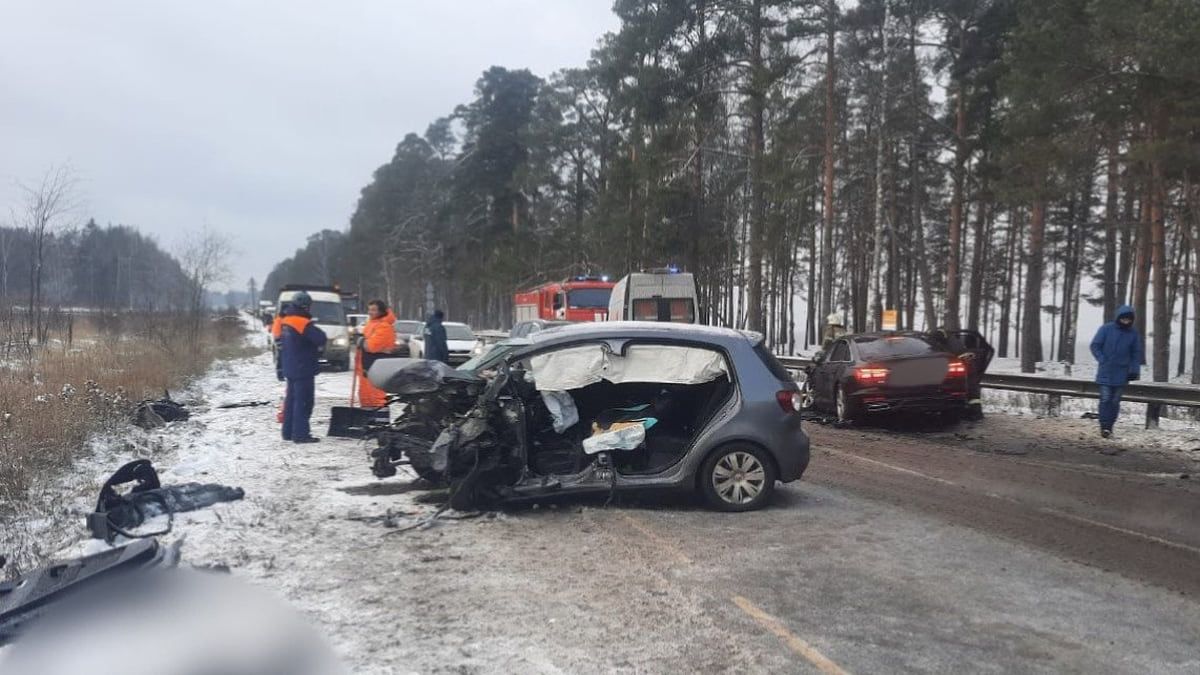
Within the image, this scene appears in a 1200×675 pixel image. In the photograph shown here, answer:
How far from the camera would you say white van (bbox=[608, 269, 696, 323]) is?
22562mm

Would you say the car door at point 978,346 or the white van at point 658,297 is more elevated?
the white van at point 658,297

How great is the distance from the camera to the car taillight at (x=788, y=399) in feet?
24.2

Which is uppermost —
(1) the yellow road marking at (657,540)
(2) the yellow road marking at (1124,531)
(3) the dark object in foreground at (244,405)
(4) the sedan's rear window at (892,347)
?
(4) the sedan's rear window at (892,347)

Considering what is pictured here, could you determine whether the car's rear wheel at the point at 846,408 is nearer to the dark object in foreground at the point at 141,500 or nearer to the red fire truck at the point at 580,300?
the dark object in foreground at the point at 141,500

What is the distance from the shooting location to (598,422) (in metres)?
7.48

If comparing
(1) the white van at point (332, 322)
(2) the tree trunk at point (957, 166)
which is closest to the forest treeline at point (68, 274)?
(1) the white van at point (332, 322)

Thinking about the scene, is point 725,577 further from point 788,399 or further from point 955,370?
point 955,370

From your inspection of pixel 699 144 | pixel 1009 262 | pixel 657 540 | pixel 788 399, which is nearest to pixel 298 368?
pixel 657 540

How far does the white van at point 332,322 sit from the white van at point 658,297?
8268 millimetres

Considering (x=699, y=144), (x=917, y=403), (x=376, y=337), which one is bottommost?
(x=917, y=403)

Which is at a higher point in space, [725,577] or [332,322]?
[332,322]

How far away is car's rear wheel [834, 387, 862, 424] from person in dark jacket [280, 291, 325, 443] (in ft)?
25.8

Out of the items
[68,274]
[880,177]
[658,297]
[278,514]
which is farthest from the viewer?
[68,274]

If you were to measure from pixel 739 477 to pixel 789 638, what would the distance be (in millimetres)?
2950
